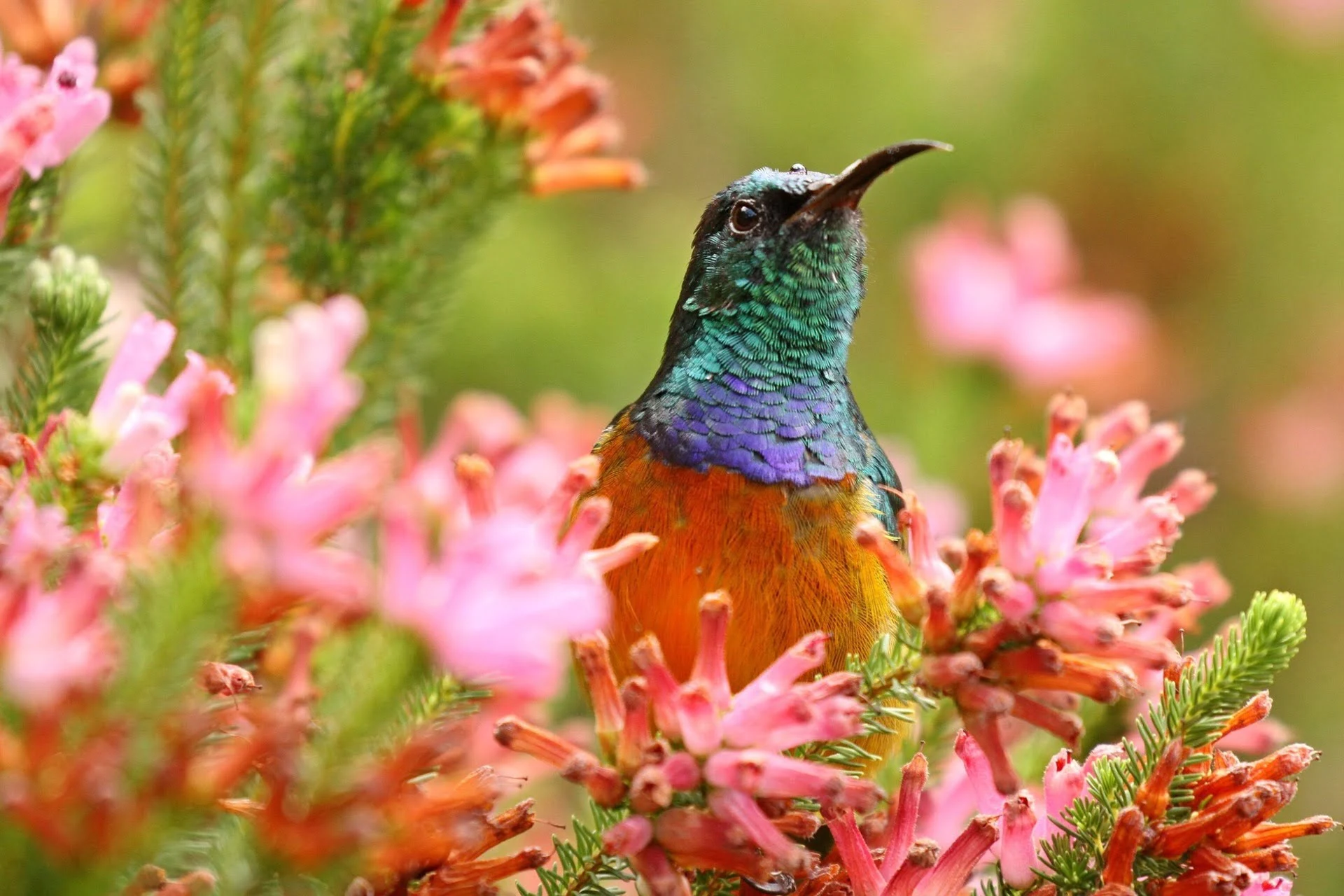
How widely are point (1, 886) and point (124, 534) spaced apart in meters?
0.35

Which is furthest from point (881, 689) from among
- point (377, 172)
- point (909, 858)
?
point (377, 172)

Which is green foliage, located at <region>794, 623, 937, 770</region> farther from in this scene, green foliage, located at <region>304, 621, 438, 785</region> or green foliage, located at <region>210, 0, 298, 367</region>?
green foliage, located at <region>210, 0, 298, 367</region>

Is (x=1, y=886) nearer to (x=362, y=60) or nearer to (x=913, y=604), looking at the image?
(x=913, y=604)

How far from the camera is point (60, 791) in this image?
1.11 metres

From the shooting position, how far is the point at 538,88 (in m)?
2.32

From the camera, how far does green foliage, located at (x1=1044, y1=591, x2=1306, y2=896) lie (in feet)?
5.11

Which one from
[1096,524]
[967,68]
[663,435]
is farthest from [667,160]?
[1096,524]

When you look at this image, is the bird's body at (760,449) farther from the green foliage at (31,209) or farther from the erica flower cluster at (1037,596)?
the green foliage at (31,209)

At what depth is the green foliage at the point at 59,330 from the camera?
1729 millimetres

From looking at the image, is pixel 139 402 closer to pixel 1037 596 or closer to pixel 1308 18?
pixel 1037 596

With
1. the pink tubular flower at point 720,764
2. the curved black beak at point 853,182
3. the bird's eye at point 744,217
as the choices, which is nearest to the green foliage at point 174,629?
the pink tubular flower at point 720,764

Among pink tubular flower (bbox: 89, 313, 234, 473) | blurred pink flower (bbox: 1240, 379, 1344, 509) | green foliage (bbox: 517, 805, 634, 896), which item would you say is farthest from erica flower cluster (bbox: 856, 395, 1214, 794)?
blurred pink flower (bbox: 1240, 379, 1344, 509)

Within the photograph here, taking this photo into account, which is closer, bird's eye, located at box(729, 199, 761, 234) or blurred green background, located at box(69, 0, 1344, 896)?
bird's eye, located at box(729, 199, 761, 234)

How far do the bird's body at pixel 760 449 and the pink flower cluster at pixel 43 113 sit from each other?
3.56ft
